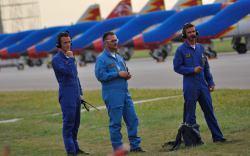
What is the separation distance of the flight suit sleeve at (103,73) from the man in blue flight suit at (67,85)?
419 mm

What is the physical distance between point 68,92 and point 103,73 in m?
0.66

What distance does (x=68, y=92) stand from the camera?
1211 cm

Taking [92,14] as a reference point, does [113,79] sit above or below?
below

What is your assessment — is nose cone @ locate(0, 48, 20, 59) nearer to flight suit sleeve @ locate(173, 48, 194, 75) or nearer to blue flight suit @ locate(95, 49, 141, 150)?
flight suit sleeve @ locate(173, 48, 194, 75)

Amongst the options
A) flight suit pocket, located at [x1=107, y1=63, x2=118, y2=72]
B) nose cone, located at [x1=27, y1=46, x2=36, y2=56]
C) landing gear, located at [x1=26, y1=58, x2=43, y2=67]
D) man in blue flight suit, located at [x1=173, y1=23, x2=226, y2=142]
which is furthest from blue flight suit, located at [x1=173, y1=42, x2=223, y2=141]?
landing gear, located at [x1=26, y1=58, x2=43, y2=67]

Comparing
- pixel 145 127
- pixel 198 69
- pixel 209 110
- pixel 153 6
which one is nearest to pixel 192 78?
pixel 198 69

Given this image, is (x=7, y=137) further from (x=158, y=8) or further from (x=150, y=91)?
(x=158, y=8)

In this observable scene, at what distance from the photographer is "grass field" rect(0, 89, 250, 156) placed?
12469mm

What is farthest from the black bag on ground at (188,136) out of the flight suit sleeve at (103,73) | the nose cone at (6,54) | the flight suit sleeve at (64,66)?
the nose cone at (6,54)

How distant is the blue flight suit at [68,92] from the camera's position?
12.0 meters

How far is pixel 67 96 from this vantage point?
12.1m

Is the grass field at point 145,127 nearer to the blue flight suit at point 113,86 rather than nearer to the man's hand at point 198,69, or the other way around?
the blue flight suit at point 113,86

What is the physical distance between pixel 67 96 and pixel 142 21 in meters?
44.9

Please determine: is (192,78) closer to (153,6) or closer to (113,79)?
(113,79)
